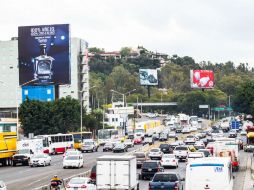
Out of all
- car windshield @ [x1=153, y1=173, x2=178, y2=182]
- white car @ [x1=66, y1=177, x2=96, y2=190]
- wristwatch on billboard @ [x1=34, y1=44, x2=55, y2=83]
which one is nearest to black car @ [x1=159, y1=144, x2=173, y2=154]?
car windshield @ [x1=153, y1=173, x2=178, y2=182]

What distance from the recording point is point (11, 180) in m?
50.1

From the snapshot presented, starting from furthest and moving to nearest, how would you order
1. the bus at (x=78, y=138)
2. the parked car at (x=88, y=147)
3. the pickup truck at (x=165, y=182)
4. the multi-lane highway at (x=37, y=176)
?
1. the bus at (x=78, y=138)
2. the parked car at (x=88, y=147)
3. the multi-lane highway at (x=37, y=176)
4. the pickup truck at (x=165, y=182)

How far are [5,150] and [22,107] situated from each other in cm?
5063

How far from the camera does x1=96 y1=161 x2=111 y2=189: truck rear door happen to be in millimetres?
36500

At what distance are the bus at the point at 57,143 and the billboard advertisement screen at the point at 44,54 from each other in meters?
31.7

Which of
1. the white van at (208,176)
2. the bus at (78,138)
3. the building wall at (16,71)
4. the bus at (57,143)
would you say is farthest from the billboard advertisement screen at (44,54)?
the white van at (208,176)

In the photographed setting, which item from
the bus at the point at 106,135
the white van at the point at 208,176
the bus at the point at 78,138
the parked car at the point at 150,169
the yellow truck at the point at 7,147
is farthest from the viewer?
the bus at the point at 106,135

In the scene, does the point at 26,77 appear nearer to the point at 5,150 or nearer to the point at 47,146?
the point at 47,146

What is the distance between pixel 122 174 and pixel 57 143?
179ft

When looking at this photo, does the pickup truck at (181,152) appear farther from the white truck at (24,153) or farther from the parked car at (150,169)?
the parked car at (150,169)

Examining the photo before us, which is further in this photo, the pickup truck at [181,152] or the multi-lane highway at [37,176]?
the pickup truck at [181,152]

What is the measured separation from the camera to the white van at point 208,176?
3003 cm

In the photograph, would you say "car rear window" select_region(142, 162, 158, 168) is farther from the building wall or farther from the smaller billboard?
the building wall

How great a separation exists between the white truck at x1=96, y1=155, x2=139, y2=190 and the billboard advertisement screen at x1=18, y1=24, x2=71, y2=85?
286ft
